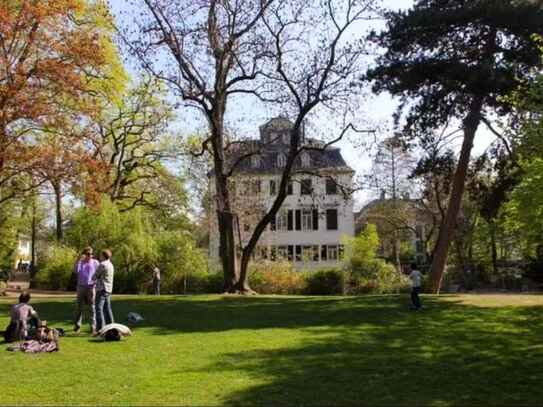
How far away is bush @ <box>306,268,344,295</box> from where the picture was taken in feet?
121

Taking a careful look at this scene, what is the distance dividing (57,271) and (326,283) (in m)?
17.5

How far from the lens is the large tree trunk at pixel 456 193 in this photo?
23547 millimetres

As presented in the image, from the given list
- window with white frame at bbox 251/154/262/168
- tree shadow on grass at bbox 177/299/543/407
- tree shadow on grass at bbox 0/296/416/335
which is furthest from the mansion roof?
tree shadow on grass at bbox 177/299/543/407

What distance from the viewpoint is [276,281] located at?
38.2m

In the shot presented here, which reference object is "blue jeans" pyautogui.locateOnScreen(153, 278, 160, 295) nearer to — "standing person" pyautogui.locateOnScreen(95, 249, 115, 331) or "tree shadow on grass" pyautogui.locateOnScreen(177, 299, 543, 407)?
"tree shadow on grass" pyautogui.locateOnScreen(177, 299, 543, 407)

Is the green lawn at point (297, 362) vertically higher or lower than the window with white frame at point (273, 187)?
lower

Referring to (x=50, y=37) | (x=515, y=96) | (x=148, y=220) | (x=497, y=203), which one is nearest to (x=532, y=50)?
(x=515, y=96)

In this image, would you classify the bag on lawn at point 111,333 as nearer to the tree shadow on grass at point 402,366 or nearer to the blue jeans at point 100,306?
the blue jeans at point 100,306

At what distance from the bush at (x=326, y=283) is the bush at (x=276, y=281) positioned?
0.67 m

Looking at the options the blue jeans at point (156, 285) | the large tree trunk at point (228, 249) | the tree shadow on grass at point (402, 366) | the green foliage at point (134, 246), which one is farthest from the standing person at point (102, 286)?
the green foliage at point (134, 246)

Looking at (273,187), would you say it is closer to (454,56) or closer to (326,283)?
(326,283)

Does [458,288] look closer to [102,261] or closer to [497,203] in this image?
[497,203]

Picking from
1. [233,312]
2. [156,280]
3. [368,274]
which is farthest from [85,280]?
[368,274]

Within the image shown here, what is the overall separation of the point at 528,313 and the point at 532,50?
993 cm
